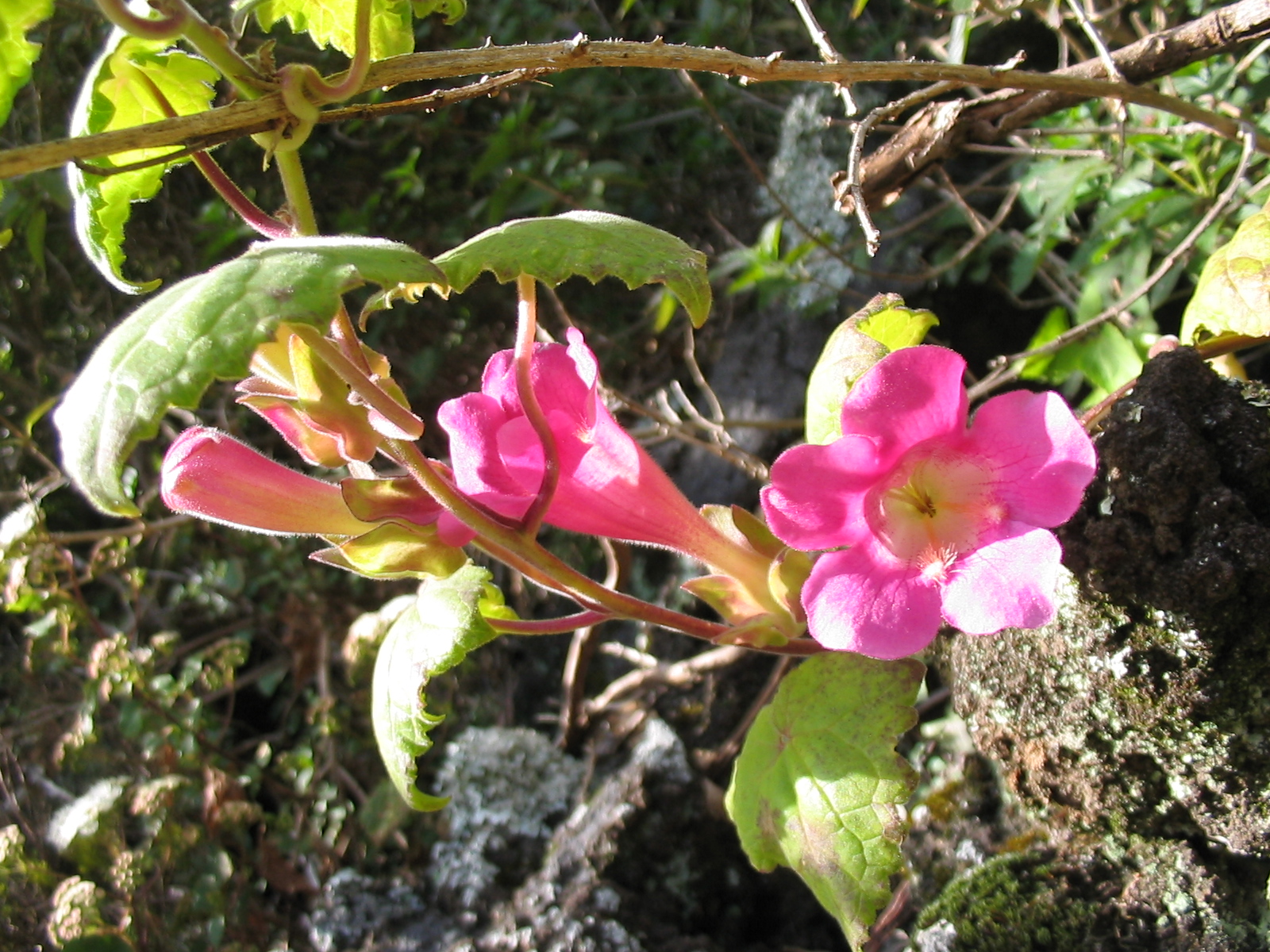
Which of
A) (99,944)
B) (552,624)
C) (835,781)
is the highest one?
(552,624)

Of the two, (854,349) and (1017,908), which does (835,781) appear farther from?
(854,349)

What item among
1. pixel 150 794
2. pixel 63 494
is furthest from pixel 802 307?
pixel 63 494

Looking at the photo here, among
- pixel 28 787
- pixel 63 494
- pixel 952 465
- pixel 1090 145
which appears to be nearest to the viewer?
pixel 952 465

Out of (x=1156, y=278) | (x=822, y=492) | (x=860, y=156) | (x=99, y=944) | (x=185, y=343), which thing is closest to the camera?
(x=185, y=343)

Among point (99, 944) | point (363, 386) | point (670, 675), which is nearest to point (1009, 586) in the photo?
point (363, 386)

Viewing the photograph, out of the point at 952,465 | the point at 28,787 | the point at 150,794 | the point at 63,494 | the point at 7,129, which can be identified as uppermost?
the point at 7,129

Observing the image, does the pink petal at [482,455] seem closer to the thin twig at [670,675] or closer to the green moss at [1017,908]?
the green moss at [1017,908]

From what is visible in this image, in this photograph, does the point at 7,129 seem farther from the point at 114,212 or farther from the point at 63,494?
the point at 114,212
